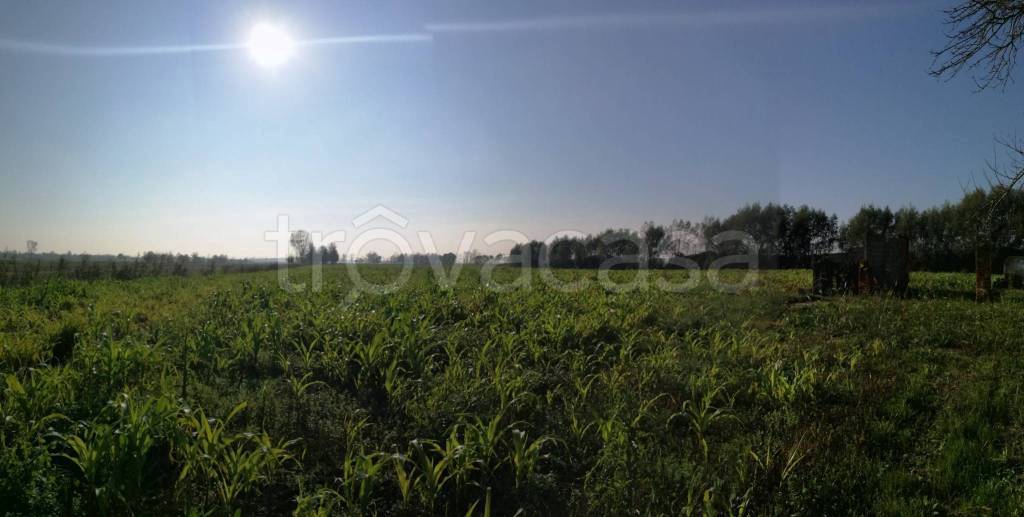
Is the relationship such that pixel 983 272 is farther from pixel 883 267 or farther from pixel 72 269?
pixel 72 269

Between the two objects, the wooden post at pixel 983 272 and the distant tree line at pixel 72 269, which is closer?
the wooden post at pixel 983 272

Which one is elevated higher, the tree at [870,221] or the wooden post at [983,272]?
the tree at [870,221]

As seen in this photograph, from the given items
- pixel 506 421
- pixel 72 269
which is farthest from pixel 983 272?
pixel 72 269

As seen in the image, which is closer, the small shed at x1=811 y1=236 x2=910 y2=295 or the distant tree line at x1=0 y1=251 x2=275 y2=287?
the small shed at x1=811 y1=236 x2=910 y2=295

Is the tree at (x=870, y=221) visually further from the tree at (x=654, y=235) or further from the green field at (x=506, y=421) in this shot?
the green field at (x=506, y=421)

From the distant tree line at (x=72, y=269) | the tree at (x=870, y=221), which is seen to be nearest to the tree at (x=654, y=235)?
the tree at (x=870, y=221)

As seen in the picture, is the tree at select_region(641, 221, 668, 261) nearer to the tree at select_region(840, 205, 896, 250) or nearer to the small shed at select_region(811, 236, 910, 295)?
the tree at select_region(840, 205, 896, 250)

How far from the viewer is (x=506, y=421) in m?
3.88

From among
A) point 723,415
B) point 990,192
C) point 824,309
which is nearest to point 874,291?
point 824,309

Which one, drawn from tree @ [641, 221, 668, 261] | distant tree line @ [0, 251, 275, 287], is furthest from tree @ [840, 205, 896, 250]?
distant tree line @ [0, 251, 275, 287]

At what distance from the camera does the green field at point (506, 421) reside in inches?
109

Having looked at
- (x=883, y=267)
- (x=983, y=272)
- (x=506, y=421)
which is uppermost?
(x=883, y=267)

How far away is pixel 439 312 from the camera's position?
759 centimetres

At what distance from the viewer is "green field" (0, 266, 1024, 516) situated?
Result: 2758 millimetres
